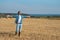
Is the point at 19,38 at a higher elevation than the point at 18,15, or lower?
lower

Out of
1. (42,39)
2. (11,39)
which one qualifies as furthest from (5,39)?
(42,39)

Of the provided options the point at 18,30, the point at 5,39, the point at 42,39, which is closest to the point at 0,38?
the point at 5,39

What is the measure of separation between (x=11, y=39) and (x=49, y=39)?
231 centimetres

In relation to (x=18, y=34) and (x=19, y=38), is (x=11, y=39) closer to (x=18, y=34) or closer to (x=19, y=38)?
(x=19, y=38)

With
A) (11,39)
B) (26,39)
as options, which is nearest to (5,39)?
(11,39)

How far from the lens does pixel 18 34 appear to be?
16.2 meters

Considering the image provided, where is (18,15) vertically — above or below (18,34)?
above

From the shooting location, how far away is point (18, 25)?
15.9 m

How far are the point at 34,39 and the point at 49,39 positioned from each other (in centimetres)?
93

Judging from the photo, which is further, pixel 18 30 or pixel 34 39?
pixel 18 30

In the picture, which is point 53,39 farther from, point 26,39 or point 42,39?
point 26,39

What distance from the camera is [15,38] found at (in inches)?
592

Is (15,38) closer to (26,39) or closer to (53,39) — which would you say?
(26,39)

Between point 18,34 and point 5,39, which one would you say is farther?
A: point 18,34
